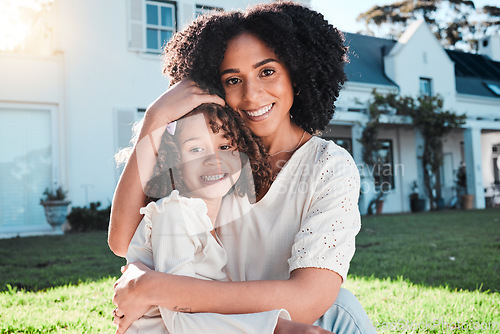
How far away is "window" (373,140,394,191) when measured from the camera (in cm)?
1330

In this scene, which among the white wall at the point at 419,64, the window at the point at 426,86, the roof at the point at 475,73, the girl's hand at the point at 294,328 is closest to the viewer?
the girl's hand at the point at 294,328

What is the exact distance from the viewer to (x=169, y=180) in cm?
169

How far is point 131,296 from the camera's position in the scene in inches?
50.6

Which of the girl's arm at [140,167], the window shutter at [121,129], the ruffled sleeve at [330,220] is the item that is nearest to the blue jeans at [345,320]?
the ruffled sleeve at [330,220]

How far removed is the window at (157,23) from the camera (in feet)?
32.7

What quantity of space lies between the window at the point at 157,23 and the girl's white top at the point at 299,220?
880cm

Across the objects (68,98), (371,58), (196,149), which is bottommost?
(196,149)

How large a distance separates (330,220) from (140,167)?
→ 651 mm

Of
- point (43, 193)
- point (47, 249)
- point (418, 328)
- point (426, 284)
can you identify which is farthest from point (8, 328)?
point (43, 193)

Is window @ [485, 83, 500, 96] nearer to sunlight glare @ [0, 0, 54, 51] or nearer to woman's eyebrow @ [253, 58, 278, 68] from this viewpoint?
sunlight glare @ [0, 0, 54, 51]

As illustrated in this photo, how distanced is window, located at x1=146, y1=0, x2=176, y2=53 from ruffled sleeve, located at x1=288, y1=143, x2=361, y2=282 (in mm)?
8951

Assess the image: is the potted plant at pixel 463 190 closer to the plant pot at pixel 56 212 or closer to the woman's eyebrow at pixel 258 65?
the plant pot at pixel 56 212

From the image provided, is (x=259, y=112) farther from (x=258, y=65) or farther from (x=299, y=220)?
(x=299, y=220)

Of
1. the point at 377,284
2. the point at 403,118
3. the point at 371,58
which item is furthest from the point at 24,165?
the point at 371,58
